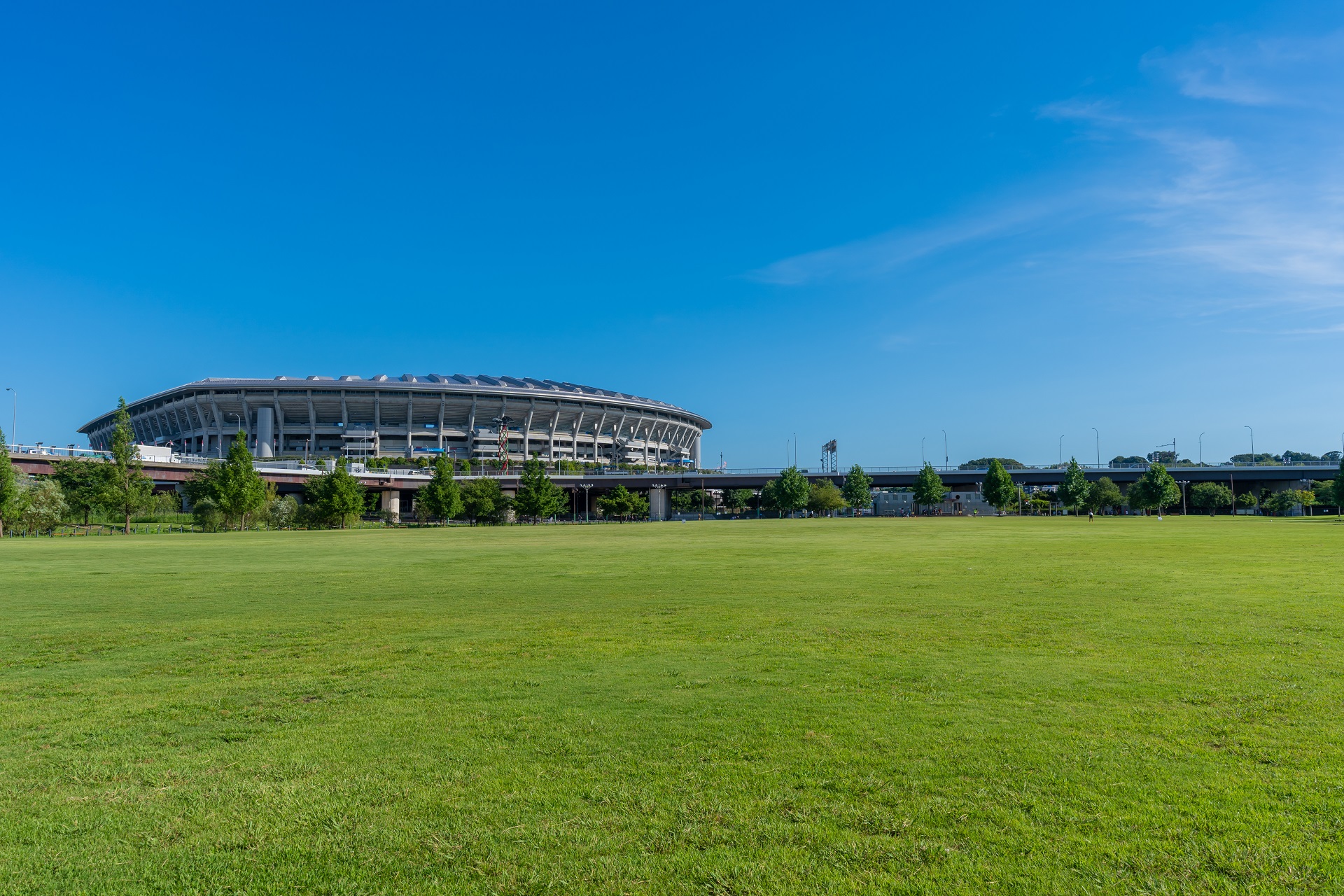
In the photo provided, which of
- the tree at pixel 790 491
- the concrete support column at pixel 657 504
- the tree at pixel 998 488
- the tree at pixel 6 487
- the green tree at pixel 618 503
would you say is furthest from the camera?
the concrete support column at pixel 657 504

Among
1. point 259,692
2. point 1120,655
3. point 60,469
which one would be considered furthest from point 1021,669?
point 60,469

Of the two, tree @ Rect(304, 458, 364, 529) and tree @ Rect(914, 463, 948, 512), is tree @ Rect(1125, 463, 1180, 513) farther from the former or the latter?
tree @ Rect(304, 458, 364, 529)

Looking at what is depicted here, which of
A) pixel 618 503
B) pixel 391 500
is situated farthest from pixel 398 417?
pixel 618 503

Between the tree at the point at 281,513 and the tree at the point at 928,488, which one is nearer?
the tree at the point at 281,513

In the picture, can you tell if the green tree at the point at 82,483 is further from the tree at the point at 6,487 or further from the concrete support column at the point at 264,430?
the concrete support column at the point at 264,430

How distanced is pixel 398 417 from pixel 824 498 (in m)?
73.6

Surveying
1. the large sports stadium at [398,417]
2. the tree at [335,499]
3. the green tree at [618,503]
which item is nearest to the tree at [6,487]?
the tree at [335,499]

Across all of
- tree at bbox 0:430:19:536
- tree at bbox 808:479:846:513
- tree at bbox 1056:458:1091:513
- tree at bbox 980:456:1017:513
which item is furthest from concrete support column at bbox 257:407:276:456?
tree at bbox 1056:458:1091:513

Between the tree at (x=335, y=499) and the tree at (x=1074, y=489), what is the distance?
303 feet

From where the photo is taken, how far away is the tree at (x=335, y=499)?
242 feet

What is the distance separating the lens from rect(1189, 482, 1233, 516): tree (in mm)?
127688

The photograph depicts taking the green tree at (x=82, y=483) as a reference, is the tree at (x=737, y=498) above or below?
below

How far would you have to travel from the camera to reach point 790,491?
11362 centimetres

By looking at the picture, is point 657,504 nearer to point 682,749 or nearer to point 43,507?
point 43,507
